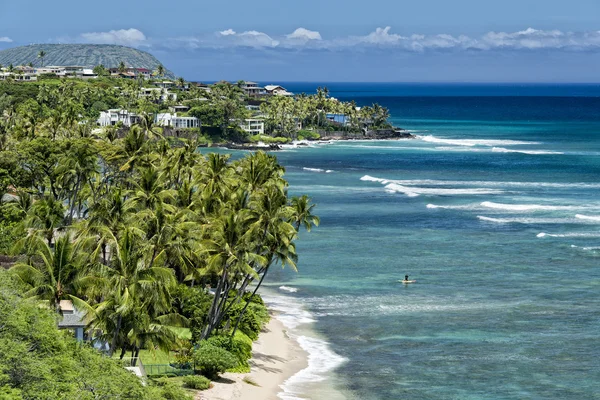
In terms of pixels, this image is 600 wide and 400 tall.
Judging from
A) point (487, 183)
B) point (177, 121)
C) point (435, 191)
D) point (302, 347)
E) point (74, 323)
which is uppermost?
point (177, 121)

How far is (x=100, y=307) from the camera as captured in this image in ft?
134

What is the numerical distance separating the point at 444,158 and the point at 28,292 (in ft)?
437

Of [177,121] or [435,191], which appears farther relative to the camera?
[177,121]

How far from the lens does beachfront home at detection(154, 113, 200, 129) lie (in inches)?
7599

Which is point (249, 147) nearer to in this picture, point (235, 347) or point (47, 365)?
point (235, 347)

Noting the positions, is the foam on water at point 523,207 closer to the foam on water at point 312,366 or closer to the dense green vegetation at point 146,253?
the dense green vegetation at point 146,253

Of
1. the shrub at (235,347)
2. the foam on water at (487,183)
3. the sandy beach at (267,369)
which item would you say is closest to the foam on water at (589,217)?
the foam on water at (487,183)

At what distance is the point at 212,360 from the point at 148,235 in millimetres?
7425

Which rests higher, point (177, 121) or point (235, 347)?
point (177, 121)

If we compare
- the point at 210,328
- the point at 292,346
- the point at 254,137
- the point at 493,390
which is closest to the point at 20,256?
the point at 210,328

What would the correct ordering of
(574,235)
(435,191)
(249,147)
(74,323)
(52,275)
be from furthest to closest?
(249,147)
(435,191)
(574,235)
(74,323)
(52,275)

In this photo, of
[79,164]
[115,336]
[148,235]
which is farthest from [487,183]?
[115,336]

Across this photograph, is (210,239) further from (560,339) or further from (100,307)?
(560,339)

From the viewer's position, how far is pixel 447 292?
6919 centimetres
